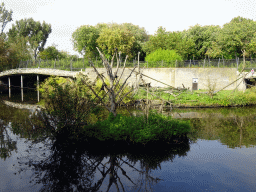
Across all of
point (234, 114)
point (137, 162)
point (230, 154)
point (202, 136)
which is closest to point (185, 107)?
point (234, 114)

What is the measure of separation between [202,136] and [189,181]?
214 inches

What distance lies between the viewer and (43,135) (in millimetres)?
10867

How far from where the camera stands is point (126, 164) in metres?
8.81

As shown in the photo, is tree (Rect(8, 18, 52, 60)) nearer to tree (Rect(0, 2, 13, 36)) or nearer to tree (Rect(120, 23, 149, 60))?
tree (Rect(0, 2, 13, 36))

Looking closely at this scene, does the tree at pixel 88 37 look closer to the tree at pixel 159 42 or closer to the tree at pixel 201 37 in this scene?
the tree at pixel 159 42

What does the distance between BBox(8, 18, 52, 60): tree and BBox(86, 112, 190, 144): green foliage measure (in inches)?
2137

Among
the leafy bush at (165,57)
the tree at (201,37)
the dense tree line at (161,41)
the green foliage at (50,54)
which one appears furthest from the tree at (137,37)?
the green foliage at (50,54)

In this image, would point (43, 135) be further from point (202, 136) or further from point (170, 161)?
point (202, 136)

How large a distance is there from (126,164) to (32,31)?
2479 inches

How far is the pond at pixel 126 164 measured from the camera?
7.21 meters

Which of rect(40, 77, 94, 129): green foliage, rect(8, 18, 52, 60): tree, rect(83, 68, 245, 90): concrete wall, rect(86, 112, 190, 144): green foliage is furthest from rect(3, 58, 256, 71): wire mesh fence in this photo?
rect(8, 18, 52, 60): tree

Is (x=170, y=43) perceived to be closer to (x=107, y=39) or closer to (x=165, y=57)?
(x=165, y=57)

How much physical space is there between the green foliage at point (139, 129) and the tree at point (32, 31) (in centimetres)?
5428

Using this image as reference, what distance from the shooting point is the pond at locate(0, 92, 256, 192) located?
721 centimetres
